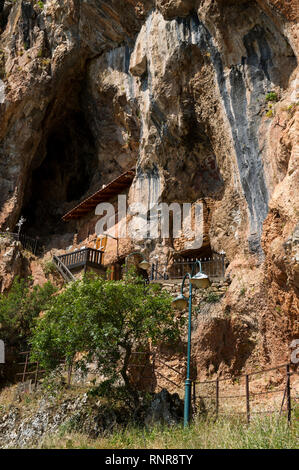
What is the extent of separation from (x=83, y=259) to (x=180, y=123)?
7.47 meters

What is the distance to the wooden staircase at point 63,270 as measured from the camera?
72.3 ft

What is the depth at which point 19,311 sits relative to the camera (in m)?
20.1

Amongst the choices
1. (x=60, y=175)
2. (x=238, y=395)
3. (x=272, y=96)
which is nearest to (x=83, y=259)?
(x=238, y=395)

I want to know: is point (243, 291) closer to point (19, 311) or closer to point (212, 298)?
point (212, 298)

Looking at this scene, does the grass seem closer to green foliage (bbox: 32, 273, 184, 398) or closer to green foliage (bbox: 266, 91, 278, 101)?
green foliage (bbox: 32, 273, 184, 398)

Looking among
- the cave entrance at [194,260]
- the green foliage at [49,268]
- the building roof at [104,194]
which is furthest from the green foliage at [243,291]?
the green foliage at [49,268]

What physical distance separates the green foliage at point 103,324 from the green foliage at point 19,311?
541 cm

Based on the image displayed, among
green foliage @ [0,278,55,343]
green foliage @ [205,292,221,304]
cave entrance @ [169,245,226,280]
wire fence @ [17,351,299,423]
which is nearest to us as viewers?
wire fence @ [17,351,299,423]

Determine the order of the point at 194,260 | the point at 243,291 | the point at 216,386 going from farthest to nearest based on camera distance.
Result: the point at 194,260 < the point at 243,291 < the point at 216,386

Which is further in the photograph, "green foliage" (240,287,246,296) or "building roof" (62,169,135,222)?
"building roof" (62,169,135,222)

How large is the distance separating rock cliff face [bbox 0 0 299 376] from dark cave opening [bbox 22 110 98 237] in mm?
96

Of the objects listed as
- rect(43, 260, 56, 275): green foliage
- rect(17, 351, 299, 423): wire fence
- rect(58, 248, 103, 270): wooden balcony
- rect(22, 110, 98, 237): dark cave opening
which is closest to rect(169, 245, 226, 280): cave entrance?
rect(58, 248, 103, 270): wooden balcony

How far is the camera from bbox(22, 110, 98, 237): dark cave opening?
3152 cm

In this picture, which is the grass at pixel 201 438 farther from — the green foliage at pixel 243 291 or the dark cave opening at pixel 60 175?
the dark cave opening at pixel 60 175
